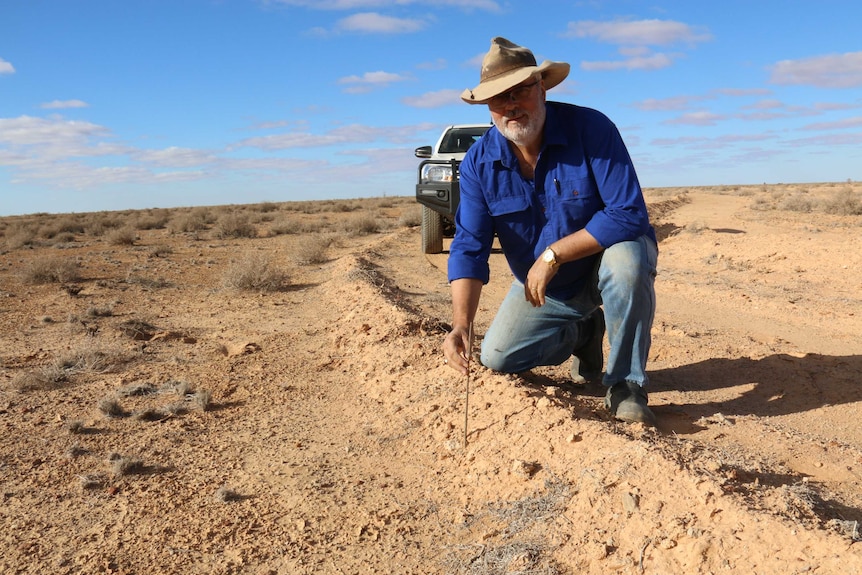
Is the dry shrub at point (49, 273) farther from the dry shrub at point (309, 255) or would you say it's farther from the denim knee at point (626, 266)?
the denim knee at point (626, 266)

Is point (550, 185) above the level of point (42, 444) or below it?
above

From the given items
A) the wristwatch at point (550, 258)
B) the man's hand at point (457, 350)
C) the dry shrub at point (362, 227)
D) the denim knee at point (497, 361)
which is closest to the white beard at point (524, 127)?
the wristwatch at point (550, 258)

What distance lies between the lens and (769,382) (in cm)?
406

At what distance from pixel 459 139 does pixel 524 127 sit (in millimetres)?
7687

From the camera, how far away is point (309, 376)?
4.48 metres

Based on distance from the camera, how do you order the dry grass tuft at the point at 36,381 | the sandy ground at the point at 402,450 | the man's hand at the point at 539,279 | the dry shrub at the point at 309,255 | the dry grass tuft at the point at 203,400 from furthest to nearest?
the dry shrub at the point at 309,255 → the dry grass tuft at the point at 36,381 → the dry grass tuft at the point at 203,400 → the man's hand at the point at 539,279 → the sandy ground at the point at 402,450

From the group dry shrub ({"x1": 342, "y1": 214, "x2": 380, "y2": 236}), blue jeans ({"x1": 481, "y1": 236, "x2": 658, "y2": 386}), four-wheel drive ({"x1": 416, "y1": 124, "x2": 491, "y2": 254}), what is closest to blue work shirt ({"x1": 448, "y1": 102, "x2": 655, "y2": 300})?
blue jeans ({"x1": 481, "y1": 236, "x2": 658, "y2": 386})

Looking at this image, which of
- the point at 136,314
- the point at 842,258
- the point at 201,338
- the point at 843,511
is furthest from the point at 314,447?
the point at 842,258

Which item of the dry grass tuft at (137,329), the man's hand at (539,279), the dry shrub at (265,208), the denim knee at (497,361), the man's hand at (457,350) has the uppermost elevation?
the dry shrub at (265,208)

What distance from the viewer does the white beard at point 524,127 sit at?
3164 mm

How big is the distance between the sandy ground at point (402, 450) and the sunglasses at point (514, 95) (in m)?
1.31

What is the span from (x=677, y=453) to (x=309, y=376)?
256 centimetres

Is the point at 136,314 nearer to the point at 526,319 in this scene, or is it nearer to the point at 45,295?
the point at 45,295

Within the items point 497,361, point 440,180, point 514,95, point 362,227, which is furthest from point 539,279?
point 362,227
